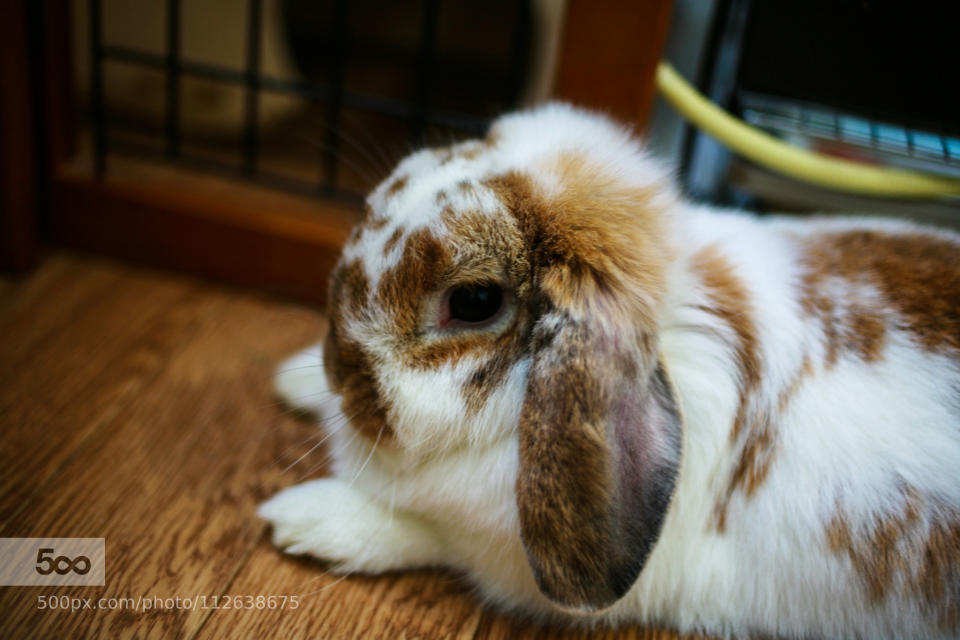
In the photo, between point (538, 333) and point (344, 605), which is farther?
point (344, 605)

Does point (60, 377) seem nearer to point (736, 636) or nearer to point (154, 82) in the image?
point (154, 82)

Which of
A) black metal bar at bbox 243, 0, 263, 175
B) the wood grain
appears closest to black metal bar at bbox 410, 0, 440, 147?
the wood grain

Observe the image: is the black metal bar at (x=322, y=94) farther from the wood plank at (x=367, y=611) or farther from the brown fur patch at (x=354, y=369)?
the wood plank at (x=367, y=611)

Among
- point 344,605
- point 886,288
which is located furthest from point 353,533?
point 886,288

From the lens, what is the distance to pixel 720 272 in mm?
1092

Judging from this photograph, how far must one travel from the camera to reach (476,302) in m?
0.99

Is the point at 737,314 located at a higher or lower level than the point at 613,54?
lower

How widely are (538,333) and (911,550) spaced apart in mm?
526

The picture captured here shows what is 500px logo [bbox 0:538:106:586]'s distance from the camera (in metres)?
1.06

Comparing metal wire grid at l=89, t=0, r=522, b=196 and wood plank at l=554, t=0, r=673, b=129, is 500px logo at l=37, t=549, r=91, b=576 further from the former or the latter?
wood plank at l=554, t=0, r=673, b=129

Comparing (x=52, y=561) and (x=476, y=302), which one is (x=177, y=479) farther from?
(x=476, y=302)

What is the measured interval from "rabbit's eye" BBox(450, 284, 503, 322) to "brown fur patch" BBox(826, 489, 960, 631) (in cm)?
49

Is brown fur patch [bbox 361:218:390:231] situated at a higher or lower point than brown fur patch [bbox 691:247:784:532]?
higher

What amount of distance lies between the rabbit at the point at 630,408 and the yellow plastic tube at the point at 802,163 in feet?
1.16
